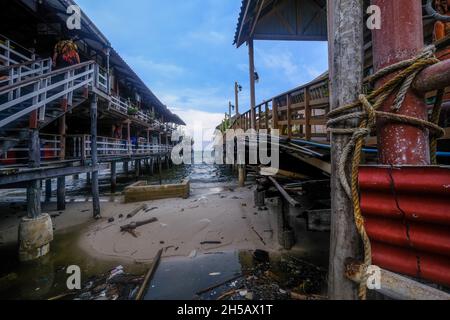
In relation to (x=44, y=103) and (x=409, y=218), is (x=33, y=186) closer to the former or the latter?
(x=44, y=103)

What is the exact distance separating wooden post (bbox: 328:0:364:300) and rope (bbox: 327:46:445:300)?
0.38 ft

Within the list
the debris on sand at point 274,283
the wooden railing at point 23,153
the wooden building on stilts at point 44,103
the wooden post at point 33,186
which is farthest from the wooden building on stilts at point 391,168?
the wooden railing at point 23,153

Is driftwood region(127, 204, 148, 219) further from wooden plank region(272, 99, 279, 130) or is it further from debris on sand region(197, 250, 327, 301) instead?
wooden plank region(272, 99, 279, 130)

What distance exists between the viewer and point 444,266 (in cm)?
124

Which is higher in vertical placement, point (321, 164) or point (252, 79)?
point (252, 79)

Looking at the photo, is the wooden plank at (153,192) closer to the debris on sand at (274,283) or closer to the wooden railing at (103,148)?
the wooden railing at (103,148)

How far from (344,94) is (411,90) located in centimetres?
40

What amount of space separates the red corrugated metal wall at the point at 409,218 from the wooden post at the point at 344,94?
16 centimetres

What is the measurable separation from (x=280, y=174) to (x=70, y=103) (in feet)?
27.8

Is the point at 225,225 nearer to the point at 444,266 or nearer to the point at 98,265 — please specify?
the point at 98,265

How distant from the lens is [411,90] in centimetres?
143

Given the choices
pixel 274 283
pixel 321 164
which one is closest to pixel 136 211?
pixel 274 283
